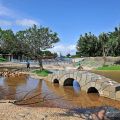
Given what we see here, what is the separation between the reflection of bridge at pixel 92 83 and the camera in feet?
74.5

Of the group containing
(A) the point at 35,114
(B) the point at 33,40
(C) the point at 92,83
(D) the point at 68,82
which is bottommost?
(A) the point at 35,114

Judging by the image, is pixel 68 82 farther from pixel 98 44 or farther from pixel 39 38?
pixel 98 44

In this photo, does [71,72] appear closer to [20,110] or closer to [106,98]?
[106,98]

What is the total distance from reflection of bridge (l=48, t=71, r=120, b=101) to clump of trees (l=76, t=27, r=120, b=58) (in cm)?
4848

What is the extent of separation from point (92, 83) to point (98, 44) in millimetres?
57769

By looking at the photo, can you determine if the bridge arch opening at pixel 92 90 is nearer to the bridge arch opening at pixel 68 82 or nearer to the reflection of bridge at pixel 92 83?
the reflection of bridge at pixel 92 83

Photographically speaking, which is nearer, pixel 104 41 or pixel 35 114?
pixel 35 114

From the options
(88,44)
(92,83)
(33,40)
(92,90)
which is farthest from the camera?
(88,44)

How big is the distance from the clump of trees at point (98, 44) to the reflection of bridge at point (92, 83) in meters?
48.5

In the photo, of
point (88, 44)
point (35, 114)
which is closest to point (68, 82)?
point (35, 114)

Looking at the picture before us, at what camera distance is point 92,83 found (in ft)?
82.9

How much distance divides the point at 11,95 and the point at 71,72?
7.35 metres

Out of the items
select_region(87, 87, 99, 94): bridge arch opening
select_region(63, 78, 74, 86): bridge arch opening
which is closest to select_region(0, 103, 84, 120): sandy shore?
select_region(87, 87, 99, 94): bridge arch opening

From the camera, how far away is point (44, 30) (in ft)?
155
